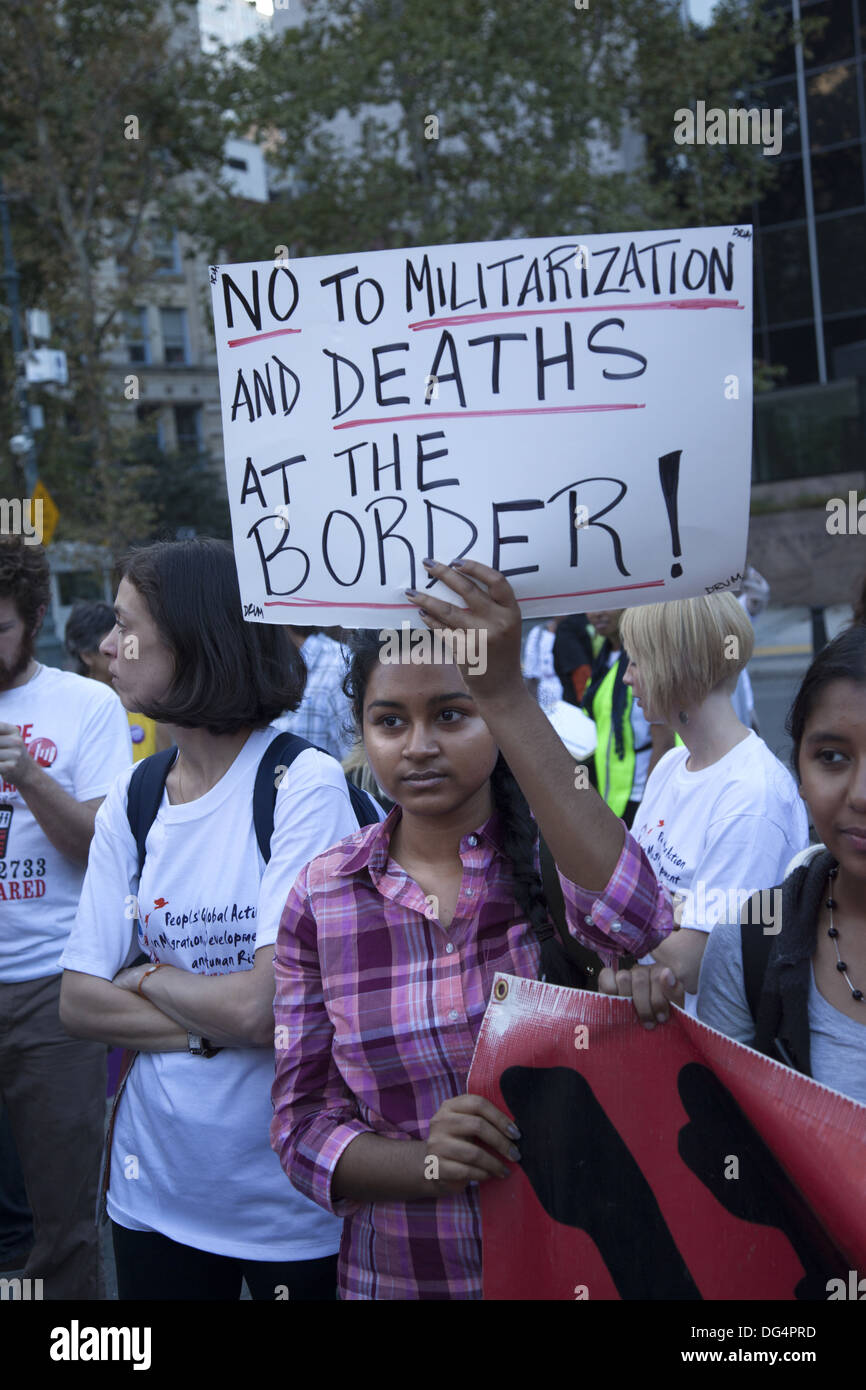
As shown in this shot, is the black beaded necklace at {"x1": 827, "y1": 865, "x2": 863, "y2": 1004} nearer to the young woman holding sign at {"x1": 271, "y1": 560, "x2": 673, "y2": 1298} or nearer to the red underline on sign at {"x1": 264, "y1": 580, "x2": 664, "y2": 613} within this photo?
the young woman holding sign at {"x1": 271, "y1": 560, "x2": 673, "y2": 1298}

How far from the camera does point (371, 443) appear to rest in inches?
74.7

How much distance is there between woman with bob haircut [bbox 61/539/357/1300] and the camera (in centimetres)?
239

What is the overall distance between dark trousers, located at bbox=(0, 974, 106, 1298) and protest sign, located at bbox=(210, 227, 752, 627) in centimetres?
201

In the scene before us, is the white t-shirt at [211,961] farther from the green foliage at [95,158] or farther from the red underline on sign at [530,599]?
the green foliage at [95,158]

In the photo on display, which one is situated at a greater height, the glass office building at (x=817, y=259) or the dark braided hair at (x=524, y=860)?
the glass office building at (x=817, y=259)

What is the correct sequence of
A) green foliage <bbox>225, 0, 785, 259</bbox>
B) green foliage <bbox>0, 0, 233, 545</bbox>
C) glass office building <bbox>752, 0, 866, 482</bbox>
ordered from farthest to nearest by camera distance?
glass office building <bbox>752, 0, 866, 482</bbox>, green foliage <bbox>225, 0, 785, 259</bbox>, green foliage <bbox>0, 0, 233, 545</bbox>

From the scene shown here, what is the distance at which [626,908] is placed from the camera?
5.88 ft

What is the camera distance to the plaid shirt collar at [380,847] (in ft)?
6.75

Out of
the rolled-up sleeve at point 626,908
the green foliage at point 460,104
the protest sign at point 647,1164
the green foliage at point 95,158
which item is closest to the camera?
the protest sign at point 647,1164

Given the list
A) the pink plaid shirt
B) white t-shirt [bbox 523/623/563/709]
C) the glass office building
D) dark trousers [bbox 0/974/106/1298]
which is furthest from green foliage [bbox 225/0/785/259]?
the pink plaid shirt

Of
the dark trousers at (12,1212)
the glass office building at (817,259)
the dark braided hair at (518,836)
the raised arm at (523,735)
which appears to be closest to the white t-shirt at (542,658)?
the dark trousers at (12,1212)

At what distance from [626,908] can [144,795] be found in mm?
1205
